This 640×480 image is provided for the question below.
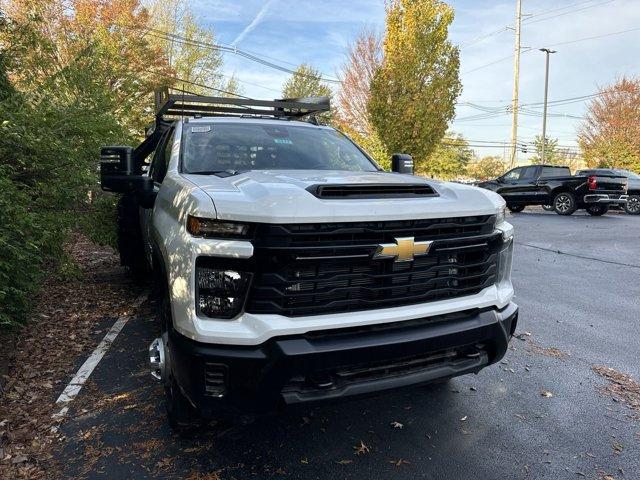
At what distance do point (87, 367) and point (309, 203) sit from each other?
2.82 metres

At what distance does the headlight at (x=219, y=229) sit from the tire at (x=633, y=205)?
62.0ft

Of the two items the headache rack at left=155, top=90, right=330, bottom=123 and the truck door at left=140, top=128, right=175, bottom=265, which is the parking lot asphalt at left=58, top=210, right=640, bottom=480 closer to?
the truck door at left=140, top=128, right=175, bottom=265

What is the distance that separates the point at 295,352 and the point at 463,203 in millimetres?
1241

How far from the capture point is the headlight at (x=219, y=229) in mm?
2326

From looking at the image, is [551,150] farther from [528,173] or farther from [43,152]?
[43,152]

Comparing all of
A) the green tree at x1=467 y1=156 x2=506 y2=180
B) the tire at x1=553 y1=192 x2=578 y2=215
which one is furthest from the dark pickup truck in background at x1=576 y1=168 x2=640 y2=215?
the green tree at x1=467 y1=156 x2=506 y2=180

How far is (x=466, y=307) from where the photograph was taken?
109 inches

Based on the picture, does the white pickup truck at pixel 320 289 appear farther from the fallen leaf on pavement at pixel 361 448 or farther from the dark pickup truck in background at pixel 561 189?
the dark pickup truck in background at pixel 561 189

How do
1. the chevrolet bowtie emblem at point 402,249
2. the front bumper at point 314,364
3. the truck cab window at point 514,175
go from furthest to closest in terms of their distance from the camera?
the truck cab window at point 514,175
the chevrolet bowtie emblem at point 402,249
the front bumper at point 314,364

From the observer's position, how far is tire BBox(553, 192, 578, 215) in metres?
16.6

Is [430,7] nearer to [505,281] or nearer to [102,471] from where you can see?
[505,281]

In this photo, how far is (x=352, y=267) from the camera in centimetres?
248

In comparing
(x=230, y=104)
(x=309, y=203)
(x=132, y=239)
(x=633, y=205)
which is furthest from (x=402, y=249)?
(x=633, y=205)

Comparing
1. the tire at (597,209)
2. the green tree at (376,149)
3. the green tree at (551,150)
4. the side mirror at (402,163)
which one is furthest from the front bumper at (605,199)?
the green tree at (551,150)
